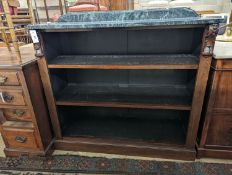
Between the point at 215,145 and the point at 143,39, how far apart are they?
90cm

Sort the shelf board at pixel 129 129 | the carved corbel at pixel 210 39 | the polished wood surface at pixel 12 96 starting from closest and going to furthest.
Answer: the carved corbel at pixel 210 39 < the polished wood surface at pixel 12 96 < the shelf board at pixel 129 129

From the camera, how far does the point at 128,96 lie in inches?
49.3

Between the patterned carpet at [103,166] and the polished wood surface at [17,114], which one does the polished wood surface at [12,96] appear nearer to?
the polished wood surface at [17,114]

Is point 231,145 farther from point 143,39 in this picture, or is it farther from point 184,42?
point 143,39

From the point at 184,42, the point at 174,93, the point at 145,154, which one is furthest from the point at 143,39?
the point at 145,154

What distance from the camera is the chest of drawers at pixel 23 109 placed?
3.34 ft

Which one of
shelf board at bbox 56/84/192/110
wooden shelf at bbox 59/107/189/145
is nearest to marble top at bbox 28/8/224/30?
shelf board at bbox 56/84/192/110

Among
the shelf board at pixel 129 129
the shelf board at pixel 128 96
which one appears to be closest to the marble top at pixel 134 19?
the shelf board at pixel 128 96

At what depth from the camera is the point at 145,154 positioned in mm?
1277

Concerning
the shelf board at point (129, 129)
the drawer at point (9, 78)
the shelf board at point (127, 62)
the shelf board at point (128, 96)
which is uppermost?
the shelf board at point (127, 62)

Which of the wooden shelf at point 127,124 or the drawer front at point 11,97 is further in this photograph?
the wooden shelf at point 127,124

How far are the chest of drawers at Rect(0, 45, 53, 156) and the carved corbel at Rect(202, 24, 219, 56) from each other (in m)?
1.00

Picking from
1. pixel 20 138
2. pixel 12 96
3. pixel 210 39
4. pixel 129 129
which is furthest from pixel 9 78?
pixel 210 39

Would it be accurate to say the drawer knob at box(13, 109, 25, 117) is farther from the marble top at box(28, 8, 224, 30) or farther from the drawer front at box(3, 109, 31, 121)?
the marble top at box(28, 8, 224, 30)
